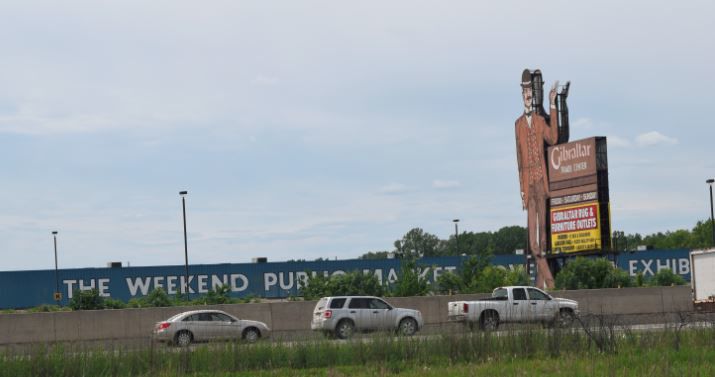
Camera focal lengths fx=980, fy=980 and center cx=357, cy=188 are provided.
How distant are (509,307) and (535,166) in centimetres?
2169

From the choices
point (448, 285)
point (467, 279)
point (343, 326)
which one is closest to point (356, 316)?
point (343, 326)

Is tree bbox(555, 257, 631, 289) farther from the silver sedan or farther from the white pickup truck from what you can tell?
the silver sedan

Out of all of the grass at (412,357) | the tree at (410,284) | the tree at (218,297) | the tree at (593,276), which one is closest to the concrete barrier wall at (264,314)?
the tree at (593,276)

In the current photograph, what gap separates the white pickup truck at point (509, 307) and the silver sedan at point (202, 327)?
6804mm

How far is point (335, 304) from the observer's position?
3328 centimetres

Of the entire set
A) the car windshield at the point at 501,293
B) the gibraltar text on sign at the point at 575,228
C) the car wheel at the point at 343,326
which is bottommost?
the car wheel at the point at 343,326

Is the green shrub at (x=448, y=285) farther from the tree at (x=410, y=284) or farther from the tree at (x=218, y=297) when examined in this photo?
the tree at (x=218, y=297)

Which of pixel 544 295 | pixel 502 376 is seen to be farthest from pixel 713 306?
pixel 502 376

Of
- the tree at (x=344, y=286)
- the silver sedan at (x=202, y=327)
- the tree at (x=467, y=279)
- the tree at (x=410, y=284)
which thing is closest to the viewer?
the silver sedan at (x=202, y=327)

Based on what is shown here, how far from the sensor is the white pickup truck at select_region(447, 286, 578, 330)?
33.3 meters

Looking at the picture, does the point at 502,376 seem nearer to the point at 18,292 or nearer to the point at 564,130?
the point at 564,130

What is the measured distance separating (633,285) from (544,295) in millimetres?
15366

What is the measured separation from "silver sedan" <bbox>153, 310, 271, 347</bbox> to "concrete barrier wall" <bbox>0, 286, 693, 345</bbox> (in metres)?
1.43

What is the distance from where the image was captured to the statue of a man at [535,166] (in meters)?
53.7
